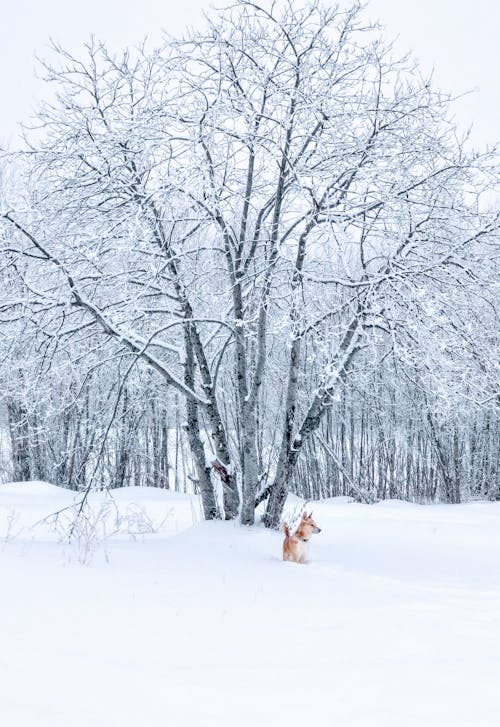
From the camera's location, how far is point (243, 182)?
8.85 m

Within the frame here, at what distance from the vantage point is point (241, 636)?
4.16 meters

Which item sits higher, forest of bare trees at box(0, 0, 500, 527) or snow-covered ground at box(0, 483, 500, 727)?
forest of bare trees at box(0, 0, 500, 527)

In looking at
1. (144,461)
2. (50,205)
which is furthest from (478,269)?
(144,461)

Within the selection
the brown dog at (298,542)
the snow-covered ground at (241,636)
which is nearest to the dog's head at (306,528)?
the brown dog at (298,542)

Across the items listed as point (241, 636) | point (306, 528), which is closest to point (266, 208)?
point (306, 528)

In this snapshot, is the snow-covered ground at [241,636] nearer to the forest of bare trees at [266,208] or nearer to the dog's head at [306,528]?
the dog's head at [306,528]

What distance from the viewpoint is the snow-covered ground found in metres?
2.91

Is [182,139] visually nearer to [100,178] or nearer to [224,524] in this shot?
[100,178]

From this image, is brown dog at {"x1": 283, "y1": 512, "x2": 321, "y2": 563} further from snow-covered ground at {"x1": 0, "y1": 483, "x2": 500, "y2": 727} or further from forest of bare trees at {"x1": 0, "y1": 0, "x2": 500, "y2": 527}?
forest of bare trees at {"x1": 0, "y1": 0, "x2": 500, "y2": 527}

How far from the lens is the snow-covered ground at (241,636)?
291 cm

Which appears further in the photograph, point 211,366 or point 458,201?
point 211,366

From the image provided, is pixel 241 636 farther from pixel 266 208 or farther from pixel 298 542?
pixel 266 208

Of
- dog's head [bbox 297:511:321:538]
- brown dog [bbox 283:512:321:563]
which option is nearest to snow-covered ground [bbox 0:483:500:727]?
brown dog [bbox 283:512:321:563]

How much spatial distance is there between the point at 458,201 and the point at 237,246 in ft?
8.29
